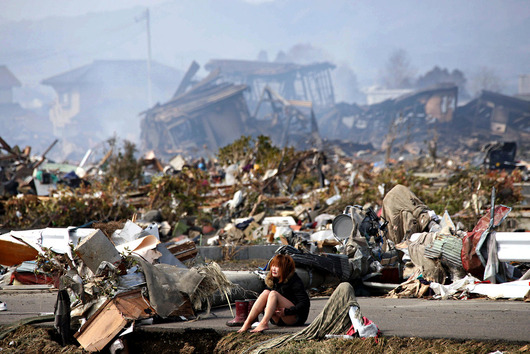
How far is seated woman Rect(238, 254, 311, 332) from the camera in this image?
493 cm

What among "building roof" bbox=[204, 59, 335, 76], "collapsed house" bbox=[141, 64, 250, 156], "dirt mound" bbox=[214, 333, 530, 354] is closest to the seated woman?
"dirt mound" bbox=[214, 333, 530, 354]

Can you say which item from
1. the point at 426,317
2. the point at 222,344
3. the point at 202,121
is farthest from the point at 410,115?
the point at 222,344

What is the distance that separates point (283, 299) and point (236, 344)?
57cm

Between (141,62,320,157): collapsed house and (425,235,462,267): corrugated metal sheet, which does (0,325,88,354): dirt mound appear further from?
(141,62,320,157): collapsed house

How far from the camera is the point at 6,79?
Result: 122 metres

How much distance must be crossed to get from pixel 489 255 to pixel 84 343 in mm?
4320

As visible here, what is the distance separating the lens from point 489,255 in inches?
248

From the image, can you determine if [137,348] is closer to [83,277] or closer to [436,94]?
[83,277]

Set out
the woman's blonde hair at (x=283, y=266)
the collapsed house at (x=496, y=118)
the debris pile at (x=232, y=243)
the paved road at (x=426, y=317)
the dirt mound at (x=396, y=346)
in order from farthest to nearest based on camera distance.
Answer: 1. the collapsed house at (x=496, y=118)
2. the debris pile at (x=232, y=243)
3. the woman's blonde hair at (x=283, y=266)
4. the paved road at (x=426, y=317)
5. the dirt mound at (x=396, y=346)

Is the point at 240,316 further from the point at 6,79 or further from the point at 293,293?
the point at 6,79

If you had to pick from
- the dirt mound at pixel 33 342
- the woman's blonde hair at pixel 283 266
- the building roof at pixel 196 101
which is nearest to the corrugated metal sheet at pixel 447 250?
the woman's blonde hair at pixel 283 266

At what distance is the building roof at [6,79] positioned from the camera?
4739 inches

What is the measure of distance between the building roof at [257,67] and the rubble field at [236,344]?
11739cm

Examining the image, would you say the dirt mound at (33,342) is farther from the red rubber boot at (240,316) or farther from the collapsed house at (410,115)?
the collapsed house at (410,115)
